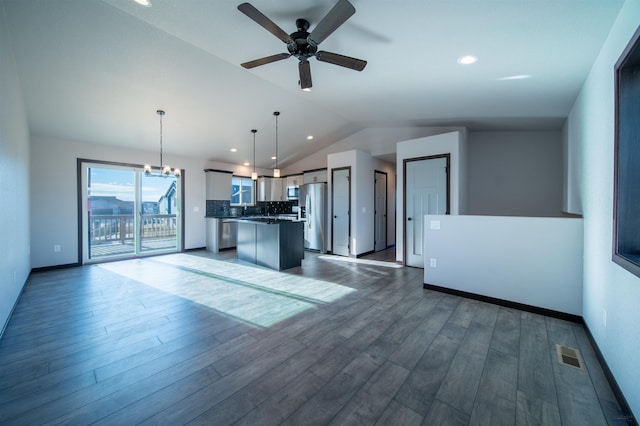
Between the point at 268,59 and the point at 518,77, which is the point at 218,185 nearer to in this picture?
the point at 268,59

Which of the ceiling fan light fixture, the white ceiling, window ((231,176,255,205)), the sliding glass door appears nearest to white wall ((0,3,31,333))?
the white ceiling

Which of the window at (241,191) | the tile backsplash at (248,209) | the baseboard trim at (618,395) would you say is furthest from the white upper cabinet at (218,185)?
the baseboard trim at (618,395)

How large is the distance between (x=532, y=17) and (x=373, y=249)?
5.28 metres

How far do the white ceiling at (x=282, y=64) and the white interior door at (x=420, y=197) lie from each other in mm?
915

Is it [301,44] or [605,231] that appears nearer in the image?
[605,231]

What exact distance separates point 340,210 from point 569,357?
475 cm

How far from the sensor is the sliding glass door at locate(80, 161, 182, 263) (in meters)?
5.39

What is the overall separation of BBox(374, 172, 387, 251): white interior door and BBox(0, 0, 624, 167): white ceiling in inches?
66.9

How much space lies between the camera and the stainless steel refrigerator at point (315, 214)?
6742 millimetres

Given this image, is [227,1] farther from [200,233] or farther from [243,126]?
[200,233]

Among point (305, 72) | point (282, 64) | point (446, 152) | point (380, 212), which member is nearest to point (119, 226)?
point (282, 64)

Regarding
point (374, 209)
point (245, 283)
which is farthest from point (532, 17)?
point (374, 209)

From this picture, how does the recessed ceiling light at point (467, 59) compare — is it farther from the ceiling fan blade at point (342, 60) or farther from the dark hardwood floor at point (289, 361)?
the dark hardwood floor at point (289, 361)

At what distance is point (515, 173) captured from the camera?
5.15 metres
